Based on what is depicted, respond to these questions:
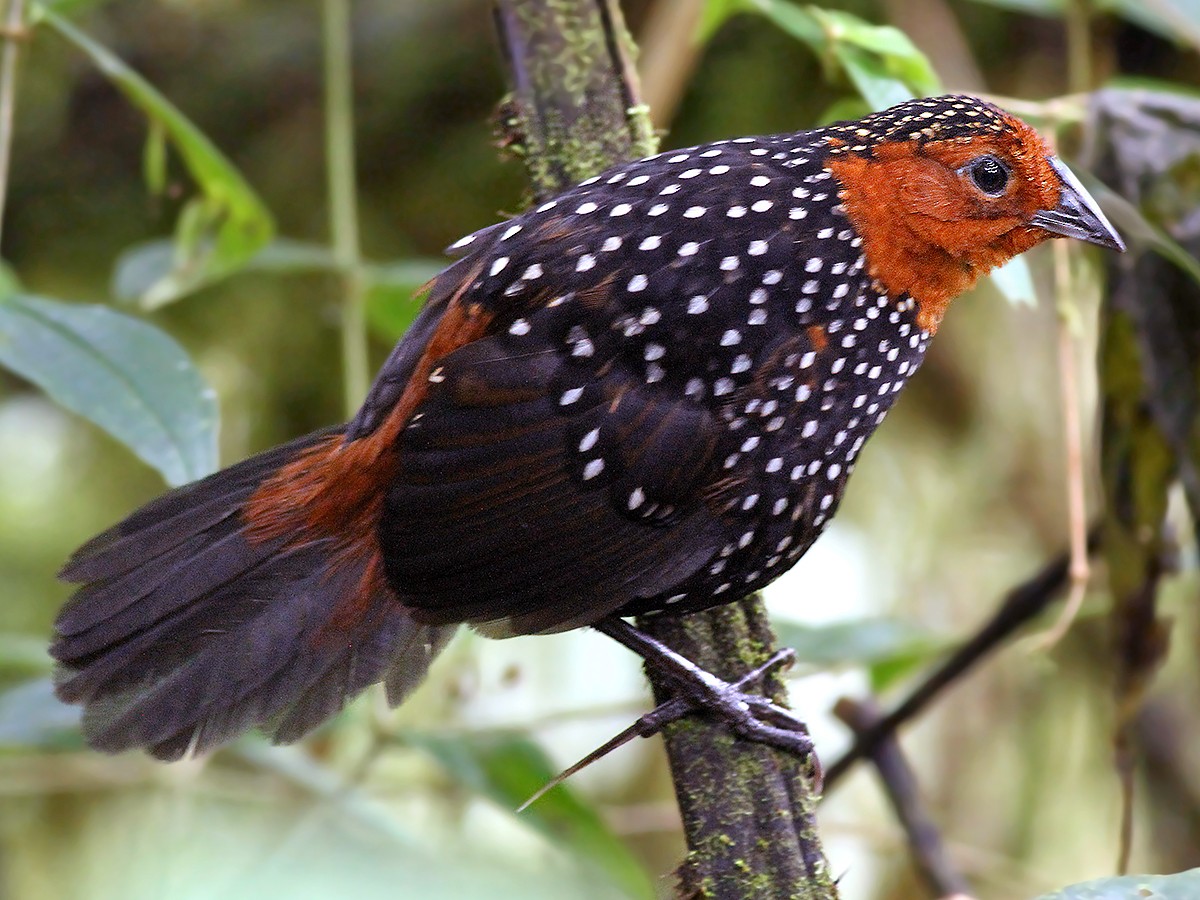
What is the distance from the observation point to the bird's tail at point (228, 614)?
1.67 metres

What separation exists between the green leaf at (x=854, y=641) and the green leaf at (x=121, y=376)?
1.00m

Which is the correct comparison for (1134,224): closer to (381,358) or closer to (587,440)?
(587,440)

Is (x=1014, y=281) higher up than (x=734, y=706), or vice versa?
(x=1014, y=281)

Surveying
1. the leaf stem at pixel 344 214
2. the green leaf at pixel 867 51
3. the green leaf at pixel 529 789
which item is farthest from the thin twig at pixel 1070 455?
the leaf stem at pixel 344 214

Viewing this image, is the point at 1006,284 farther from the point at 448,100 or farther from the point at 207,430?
the point at 448,100

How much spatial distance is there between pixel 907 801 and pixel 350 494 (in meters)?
1.13

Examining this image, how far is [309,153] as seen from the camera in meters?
3.29

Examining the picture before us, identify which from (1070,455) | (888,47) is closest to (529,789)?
(1070,455)

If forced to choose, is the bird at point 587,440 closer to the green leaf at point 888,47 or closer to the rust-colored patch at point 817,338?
the rust-colored patch at point 817,338

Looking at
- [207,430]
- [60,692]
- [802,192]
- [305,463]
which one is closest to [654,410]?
[802,192]

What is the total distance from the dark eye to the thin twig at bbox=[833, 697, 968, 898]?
91 centimetres

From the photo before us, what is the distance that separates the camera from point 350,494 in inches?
66.0

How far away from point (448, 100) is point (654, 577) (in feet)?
6.48

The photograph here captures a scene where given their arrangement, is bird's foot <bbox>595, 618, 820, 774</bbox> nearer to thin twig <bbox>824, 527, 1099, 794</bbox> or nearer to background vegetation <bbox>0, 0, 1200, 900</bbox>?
thin twig <bbox>824, 527, 1099, 794</bbox>
